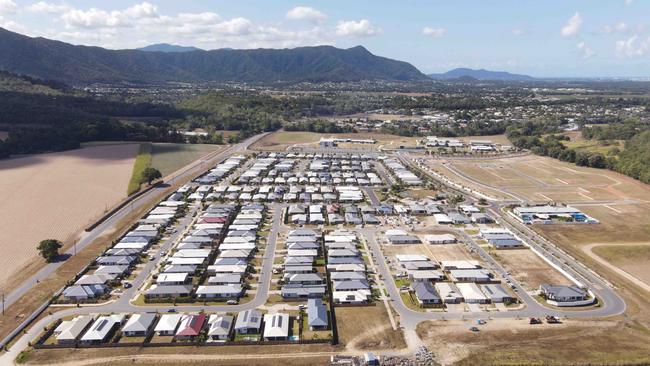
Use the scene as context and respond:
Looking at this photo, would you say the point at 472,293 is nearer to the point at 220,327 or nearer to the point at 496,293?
the point at 496,293

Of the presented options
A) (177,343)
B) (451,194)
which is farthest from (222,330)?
(451,194)

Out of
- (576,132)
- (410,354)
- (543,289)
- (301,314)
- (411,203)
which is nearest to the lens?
(410,354)

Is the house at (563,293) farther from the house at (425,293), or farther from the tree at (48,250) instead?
the tree at (48,250)

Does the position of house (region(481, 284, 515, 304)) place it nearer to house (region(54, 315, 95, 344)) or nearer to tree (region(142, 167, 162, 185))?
house (region(54, 315, 95, 344))

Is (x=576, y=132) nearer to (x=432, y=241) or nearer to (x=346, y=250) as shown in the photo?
(x=432, y=241)

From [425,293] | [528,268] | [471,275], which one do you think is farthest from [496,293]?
[528,268]

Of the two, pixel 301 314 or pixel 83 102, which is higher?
pixel 83 102

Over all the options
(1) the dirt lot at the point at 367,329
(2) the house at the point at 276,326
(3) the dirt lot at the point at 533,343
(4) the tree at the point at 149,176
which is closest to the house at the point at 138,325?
(2) the house at the point at 276,326
